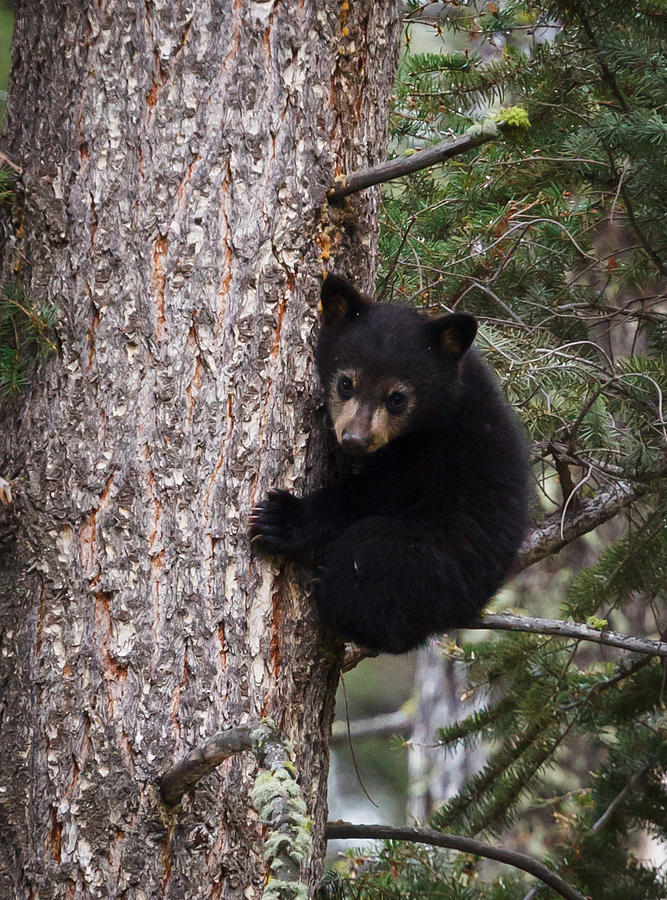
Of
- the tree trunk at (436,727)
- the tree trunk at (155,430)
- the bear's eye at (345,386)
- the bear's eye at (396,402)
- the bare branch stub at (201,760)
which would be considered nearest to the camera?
the bare branch stub at (201,760)

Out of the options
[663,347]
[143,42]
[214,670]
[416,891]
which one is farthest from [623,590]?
[143,42]

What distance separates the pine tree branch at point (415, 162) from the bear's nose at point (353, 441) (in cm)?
73

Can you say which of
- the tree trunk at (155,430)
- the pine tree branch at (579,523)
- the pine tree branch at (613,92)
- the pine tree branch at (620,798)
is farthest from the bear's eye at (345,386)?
the pine tree branch at (620,798)

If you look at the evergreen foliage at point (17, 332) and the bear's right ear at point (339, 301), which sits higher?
the bear's right ear at point (339, 301)

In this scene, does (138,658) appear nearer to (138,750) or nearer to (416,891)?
(138,750)

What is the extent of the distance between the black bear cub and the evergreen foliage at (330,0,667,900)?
205mm

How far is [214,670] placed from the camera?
2.67 meters

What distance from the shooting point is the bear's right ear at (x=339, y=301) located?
3098mm

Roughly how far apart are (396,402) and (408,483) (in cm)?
30

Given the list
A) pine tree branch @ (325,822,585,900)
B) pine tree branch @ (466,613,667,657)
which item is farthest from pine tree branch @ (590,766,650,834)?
pine tree branch @ (466,613,667,657)

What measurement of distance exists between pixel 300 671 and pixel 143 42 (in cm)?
189

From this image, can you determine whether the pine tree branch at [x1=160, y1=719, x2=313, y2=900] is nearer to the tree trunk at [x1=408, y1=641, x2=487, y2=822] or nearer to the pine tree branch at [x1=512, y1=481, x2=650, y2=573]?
the pine tree branch at [x1=512, y1=481, x2=650, y2=573]

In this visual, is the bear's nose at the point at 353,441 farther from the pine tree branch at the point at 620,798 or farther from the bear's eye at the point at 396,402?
the pine tree branch at the point at 620,798

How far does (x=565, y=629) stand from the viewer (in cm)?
310
